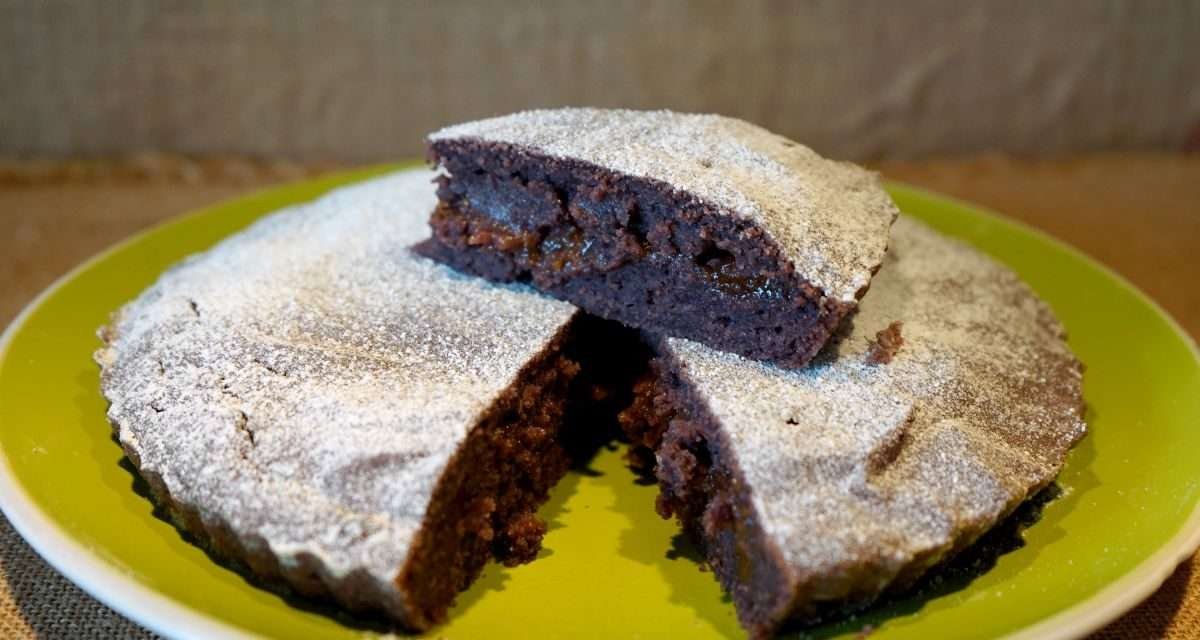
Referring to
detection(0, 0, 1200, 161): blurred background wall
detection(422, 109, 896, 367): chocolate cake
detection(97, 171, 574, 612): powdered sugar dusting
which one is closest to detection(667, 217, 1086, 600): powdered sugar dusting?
detection(422, 109, 896, 367): chocolate cake

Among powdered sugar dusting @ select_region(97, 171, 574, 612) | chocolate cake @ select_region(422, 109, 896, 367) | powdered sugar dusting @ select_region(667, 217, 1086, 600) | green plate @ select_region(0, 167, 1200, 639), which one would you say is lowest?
green plate @ select_region(0, 167, 1200, 639)

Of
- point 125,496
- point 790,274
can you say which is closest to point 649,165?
point 790,274

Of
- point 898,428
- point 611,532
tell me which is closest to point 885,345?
point 898,428

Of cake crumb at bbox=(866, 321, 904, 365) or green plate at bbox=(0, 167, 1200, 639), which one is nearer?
green plate at bbox=(0, 167, 1200, 639)

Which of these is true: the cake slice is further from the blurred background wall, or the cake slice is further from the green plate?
the blurred background wall

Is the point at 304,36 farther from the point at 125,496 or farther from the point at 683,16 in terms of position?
the point at 125,496

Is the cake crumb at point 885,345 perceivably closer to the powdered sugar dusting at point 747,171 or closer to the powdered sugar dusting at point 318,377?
the powdered sugar dusting at point 747,171

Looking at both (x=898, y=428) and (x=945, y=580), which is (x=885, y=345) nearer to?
(x=898, y=428)
